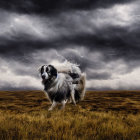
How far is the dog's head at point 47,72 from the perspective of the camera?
8.93m

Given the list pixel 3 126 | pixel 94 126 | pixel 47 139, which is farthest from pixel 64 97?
pixel 47 139

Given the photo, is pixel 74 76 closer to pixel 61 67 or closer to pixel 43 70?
pixel 61 67

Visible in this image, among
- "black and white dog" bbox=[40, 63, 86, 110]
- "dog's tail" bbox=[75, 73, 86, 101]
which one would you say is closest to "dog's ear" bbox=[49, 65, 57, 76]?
"black and white dog" bbox=[40, 63, 86, 110]

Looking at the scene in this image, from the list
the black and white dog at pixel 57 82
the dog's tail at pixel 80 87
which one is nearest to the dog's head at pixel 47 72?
the black and white dog at pixel 57 82

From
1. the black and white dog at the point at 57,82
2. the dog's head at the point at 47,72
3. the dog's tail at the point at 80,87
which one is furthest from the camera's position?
the dog's tail at the point at 80,87

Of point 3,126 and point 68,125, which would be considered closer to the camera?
point 3,126

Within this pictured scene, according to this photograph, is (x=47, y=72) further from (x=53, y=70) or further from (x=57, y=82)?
(x=57, y=82)

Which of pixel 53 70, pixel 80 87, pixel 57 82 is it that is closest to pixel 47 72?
pixel 53 70

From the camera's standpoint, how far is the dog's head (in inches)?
352

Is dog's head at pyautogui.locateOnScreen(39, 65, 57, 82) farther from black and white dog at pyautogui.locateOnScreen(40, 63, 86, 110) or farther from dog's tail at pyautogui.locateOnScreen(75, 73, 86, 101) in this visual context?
dog's tail at pyautogui.locateOnScreen(75, 73, 86, 101)

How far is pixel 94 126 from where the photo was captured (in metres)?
5.25

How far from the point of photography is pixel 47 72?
9.09 metres

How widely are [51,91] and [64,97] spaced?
0.75 meters

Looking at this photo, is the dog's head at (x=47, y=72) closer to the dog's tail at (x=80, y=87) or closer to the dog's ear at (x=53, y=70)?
the dog's ear at (x=53, y=70)
